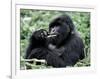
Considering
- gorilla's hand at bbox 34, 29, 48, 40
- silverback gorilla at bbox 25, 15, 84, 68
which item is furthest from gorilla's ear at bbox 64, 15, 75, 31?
gorilla's hand at bbox 34, 29, 48, 40

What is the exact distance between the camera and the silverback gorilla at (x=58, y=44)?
197 centimetres

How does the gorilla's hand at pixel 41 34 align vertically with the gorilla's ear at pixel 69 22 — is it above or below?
below

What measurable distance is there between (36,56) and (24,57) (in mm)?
114

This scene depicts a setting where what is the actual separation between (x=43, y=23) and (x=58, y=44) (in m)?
0.25

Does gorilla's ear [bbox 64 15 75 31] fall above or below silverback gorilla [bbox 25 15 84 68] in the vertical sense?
above

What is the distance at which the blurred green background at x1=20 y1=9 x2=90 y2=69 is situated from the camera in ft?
6.30

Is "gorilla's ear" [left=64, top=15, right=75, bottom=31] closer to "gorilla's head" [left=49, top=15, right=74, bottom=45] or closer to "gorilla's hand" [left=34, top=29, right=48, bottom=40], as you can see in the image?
"gorilla's head" [left=49, top=15, right=74, bottom=45]

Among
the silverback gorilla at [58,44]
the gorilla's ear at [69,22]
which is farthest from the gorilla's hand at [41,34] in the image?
the gorilla's ear at [69,22]

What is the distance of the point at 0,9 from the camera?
1.85 m

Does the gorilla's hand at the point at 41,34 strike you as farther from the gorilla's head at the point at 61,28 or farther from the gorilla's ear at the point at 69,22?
the gorilla's ear at the point at 69,22

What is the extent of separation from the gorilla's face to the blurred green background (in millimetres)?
52

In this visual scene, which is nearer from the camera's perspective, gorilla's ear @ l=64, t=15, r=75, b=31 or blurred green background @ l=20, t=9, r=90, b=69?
blurred green background @ l=20, t=9, r=90, b=69
